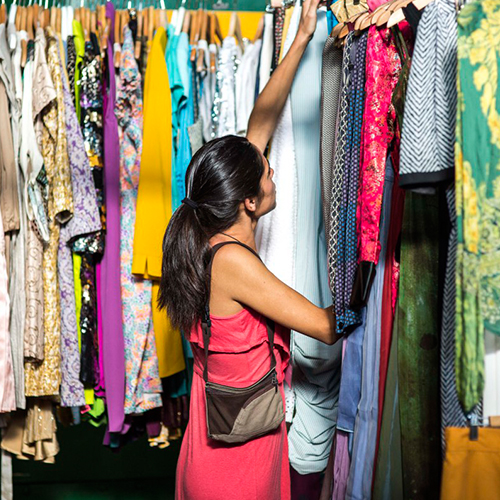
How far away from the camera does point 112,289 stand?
8.36 ft

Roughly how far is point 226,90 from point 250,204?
782 mm

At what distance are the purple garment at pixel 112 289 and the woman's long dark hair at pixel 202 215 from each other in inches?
27.4

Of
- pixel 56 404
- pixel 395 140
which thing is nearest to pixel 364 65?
pixel 395 140

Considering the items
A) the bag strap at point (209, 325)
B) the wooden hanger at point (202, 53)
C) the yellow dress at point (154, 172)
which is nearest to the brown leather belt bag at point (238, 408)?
the bag strap at point (209, 325)

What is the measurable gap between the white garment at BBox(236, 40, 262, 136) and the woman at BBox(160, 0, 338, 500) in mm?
590

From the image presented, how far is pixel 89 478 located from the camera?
11.9 feet

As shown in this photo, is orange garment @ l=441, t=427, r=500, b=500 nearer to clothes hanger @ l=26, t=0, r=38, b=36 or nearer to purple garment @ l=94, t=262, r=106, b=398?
purple garment @ l=94, t=262, r=106, b=398

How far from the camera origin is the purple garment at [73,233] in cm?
249

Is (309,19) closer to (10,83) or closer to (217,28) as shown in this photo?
(217,28)

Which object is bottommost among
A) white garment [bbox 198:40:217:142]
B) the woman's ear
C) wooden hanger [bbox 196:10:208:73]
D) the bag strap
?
the bag strap

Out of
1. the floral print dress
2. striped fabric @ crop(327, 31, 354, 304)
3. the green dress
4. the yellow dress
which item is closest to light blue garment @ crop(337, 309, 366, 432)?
striped fabric @ crop(327, 31, 354, 304)

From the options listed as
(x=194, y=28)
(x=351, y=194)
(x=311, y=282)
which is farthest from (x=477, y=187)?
(x=194, y=28)

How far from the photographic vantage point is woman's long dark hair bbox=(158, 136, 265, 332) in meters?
1.85

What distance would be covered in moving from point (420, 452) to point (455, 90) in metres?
0.84
